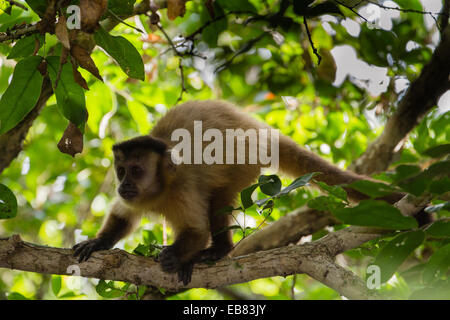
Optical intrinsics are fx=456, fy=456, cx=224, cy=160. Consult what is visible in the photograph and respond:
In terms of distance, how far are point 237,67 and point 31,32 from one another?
11.5 ft

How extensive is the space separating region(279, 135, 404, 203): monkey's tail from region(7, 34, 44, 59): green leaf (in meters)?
2.54

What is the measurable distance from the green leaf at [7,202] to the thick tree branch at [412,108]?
147 inches

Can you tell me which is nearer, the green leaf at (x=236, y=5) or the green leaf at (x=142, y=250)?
the green leaf at (x=142, y=250)

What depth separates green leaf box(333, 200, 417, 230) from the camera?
2.02 meters

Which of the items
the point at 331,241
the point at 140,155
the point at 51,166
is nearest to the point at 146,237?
the point at 140,155

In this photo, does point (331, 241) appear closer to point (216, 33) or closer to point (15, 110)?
point (15, 110)

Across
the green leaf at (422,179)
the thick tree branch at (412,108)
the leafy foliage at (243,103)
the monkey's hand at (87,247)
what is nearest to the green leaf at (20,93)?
the leafy foliage at (243,103)

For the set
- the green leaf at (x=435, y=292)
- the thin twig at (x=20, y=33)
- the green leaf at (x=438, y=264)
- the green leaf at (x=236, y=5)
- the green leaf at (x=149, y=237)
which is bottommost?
the green leaf at (x=435, y=292)

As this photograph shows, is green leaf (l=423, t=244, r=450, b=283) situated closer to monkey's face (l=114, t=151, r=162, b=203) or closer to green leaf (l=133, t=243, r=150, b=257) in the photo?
green leaf (l=133, t=243, r=150, b=257)

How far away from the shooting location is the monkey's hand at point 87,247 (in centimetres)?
326

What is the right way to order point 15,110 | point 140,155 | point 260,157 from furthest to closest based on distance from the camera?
point 260,157 → point 140,155 → point 15,110

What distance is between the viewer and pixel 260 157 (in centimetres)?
457

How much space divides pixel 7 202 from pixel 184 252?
4.99 feet

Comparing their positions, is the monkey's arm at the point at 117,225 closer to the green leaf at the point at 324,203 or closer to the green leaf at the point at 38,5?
the green leaf at the point at 38,5
